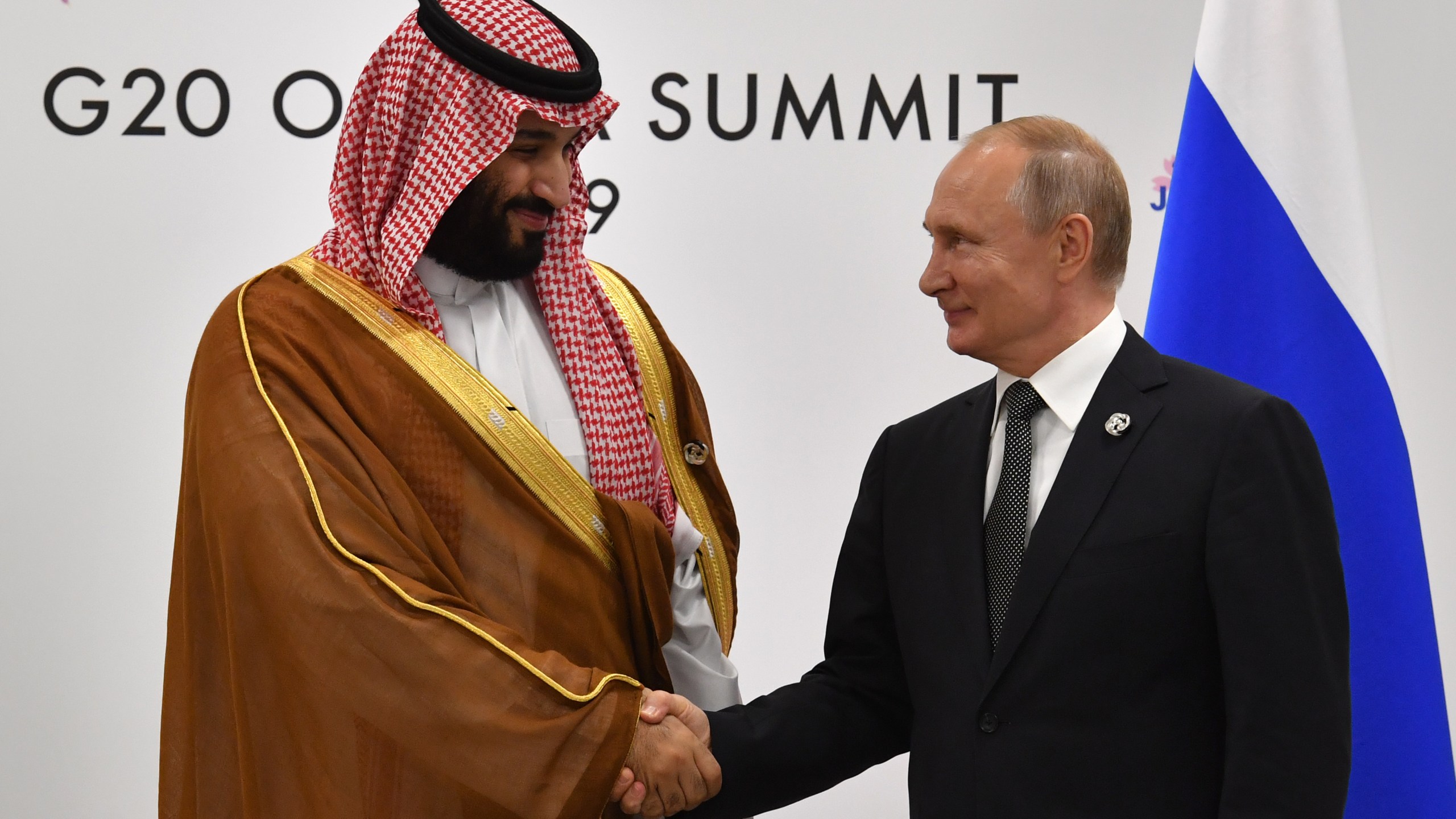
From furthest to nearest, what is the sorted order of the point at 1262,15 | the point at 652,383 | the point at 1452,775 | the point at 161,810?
the point at 1262,15, the point at 1452,775, the point at 652,383, the point at 161,810

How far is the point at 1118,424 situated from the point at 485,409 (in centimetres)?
92

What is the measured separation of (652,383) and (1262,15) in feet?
4.93

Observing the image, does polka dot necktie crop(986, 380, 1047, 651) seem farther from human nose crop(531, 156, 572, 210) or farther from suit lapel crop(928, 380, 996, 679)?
human nose crop(531, 156, 572, 210)

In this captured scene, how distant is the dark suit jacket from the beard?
78 centimetres

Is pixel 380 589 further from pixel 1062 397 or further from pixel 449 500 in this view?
pixel 1062 397

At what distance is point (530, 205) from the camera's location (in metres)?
2.25

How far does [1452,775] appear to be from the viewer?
261 centimetres

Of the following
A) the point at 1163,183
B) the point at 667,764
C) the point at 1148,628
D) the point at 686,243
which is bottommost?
the point at 667,764

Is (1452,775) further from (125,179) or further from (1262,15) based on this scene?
(125,179)

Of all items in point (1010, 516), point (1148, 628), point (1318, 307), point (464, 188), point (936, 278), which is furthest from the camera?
point (1318, 307)

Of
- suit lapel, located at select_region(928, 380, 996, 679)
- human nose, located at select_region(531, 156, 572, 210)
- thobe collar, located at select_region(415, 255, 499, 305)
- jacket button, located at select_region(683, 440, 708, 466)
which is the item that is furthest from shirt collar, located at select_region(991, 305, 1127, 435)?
thobe collar, located at select_region(415, 255, 499, 305)

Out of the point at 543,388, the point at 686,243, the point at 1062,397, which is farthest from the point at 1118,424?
the point at 686,243

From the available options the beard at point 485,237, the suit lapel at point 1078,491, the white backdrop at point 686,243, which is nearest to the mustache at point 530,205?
the beard at point 485,237

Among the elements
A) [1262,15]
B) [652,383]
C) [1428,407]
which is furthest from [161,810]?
[1428,407]
